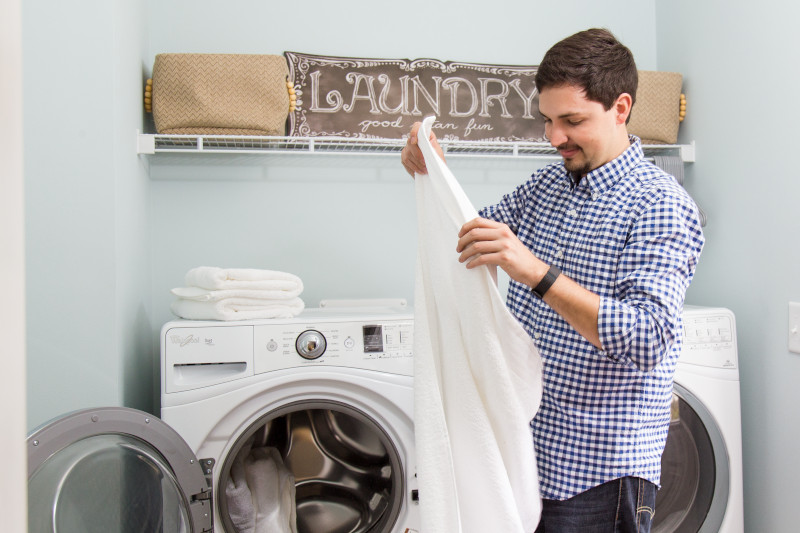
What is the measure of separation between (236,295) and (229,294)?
19mm

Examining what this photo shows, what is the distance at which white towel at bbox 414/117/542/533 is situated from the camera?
97 cm

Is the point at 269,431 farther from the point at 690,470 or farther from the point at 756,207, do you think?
the point at 756,207

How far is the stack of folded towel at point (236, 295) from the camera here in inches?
62.9

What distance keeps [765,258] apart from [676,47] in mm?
871

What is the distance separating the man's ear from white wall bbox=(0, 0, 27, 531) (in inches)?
36.2

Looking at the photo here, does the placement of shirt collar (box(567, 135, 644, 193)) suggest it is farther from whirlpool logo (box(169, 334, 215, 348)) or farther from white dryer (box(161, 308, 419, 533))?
whirlpool logo (box(169, 334, 215, 348))

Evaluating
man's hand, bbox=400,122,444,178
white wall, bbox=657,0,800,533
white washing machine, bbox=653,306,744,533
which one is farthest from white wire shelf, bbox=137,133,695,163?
man's hand, bbox=400,122,444,178

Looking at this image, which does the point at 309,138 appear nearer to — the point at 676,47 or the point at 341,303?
the point at 341,303

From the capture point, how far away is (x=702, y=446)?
1.78 m

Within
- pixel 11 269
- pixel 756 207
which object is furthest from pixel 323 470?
pixel 11 269

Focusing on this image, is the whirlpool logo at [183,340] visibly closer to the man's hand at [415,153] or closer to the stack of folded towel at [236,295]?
the stack of folded towel at [236,295]

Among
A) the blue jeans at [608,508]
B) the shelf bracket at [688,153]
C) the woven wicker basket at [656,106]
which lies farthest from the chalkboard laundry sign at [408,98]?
the blue jeans at [608,508]

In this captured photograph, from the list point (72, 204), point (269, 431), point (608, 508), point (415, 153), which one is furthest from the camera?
point (269, 431)

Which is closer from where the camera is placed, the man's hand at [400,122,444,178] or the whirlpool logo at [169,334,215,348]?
the man's hand at [400,122,444,178]
